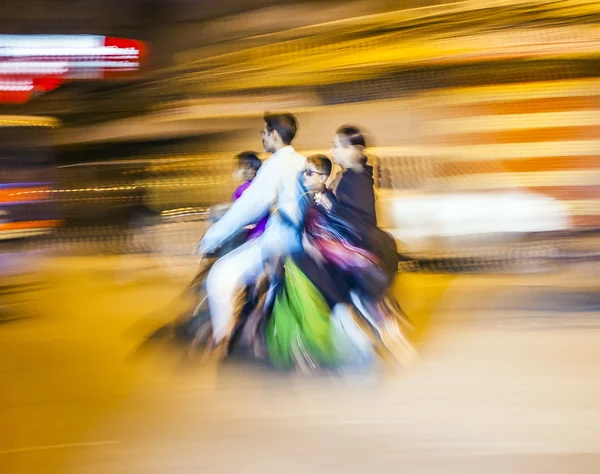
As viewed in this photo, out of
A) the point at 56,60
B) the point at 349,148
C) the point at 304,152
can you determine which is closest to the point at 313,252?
the point at 349,148

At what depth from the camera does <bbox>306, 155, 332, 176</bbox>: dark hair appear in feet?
9.85

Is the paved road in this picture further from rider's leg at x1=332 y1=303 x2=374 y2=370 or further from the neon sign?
the neon sign

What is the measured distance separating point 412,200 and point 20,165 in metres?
2.72

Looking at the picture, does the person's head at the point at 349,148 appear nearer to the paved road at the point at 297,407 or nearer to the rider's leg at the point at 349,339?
the rider's leg at the point at 349,339

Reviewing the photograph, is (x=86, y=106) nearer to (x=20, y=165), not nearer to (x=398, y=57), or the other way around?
(x=20, y=165)

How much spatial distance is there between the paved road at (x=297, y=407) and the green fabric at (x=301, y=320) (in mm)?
189

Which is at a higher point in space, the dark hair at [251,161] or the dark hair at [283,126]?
the dark hair at [283,126]

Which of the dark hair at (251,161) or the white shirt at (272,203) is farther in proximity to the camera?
the dark hair at (251,161)

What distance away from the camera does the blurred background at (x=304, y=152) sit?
270 cm

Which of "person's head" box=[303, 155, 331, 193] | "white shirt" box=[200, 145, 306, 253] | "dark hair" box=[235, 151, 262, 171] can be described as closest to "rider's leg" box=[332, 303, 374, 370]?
"white shirt" box=[200, 145, 306, 253]

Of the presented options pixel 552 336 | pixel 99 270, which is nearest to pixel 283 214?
pixel 552 336

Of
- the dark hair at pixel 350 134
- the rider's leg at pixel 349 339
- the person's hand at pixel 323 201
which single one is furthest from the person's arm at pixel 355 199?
the rider's leg at pixel 349 339

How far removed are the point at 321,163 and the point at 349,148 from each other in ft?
0.59

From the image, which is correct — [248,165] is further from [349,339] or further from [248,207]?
[349,339]
